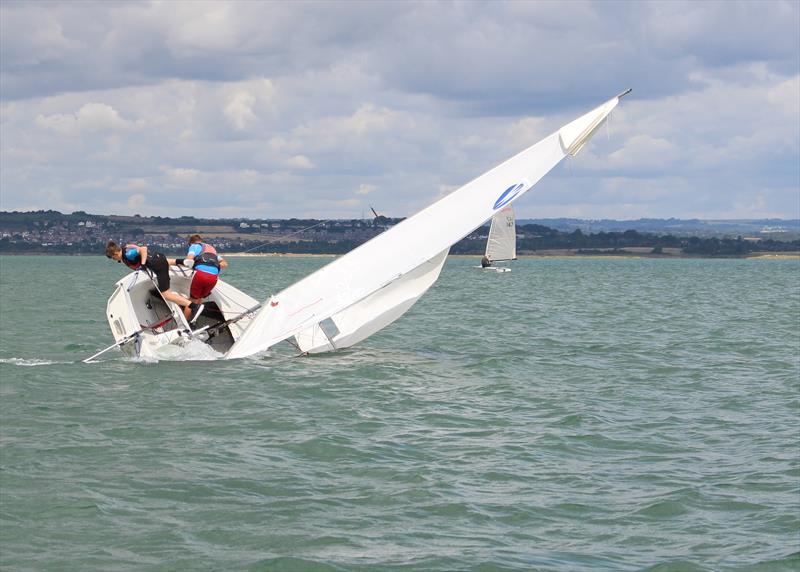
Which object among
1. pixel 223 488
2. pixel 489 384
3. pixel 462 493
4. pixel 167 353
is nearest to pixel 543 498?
pixel 462 493

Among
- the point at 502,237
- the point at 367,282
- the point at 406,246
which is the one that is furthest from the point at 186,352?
the point at 502,237

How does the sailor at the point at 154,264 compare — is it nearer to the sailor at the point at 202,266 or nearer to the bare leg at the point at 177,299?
the bare leg at the point at 177,299

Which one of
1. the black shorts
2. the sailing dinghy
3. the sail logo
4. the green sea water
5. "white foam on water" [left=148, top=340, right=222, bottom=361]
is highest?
the sail logo

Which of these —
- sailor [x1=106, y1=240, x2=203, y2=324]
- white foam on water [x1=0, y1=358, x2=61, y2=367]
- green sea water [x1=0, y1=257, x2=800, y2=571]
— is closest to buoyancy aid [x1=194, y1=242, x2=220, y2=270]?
sailor [x1=106, y1=240, x2=203, y2=324]

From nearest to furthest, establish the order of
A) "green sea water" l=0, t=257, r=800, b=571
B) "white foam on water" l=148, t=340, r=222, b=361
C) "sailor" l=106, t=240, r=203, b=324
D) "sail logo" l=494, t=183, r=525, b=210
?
"green sea water" l=0, t=257, r=800, b=571 → "sailor" l=106, t=240, r=203, b=324 → "sail logo" l=494, t=183, r=525, b=210 → "white foam on water" l=148, t=340, r=222, b=361

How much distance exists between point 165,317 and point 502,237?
69.8 meters

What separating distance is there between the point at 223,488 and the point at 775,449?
22.0 ft

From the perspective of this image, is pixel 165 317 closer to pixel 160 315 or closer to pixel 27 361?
pixel 160 315

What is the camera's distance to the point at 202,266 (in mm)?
18422

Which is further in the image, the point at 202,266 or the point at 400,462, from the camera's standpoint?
the point at 202,266

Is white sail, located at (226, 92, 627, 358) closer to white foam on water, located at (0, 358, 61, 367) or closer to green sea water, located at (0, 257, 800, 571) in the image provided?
green sea water, located at (0, 257, 800, 571)

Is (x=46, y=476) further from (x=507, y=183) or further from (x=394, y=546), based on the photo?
(x=507, y=183)

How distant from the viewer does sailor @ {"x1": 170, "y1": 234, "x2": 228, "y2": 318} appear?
18422 millimetres

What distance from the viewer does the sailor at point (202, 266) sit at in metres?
18.4
